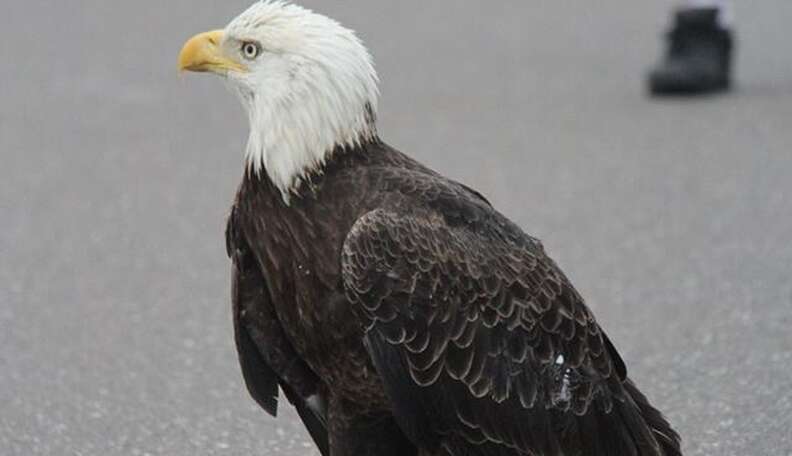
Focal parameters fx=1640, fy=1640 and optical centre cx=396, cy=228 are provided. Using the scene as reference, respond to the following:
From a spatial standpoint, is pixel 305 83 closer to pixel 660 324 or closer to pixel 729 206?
pixel 660 324

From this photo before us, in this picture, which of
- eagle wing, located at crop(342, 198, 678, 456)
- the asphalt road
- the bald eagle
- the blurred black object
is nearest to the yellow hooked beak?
the bald eagle

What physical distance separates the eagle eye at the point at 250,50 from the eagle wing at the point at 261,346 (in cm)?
48

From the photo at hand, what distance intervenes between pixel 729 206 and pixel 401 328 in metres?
4.68

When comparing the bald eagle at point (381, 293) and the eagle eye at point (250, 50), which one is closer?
the bald eagle at point (381, 293)

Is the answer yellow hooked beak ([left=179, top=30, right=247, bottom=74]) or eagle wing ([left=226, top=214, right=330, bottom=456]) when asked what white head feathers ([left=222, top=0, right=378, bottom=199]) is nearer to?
yellow hooked beak ([left=179, top=30, right=247, bottom=74])

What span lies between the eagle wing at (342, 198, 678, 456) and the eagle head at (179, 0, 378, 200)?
31 centimetres

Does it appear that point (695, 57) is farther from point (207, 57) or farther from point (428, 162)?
point (207, 57)

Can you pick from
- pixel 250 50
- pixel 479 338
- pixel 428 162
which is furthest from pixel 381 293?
pixel 428 162

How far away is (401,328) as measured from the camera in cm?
436

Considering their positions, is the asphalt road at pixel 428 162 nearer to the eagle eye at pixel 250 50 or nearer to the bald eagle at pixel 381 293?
the bald eagle at pixel 381 293

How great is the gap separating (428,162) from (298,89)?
16.6ft

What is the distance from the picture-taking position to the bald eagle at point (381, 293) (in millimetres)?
4379

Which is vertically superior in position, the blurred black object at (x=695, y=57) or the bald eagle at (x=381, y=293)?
the blurred black object at (x=695, y=57)

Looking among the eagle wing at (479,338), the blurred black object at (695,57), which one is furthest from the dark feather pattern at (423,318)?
the blurred black object at (695,57)
